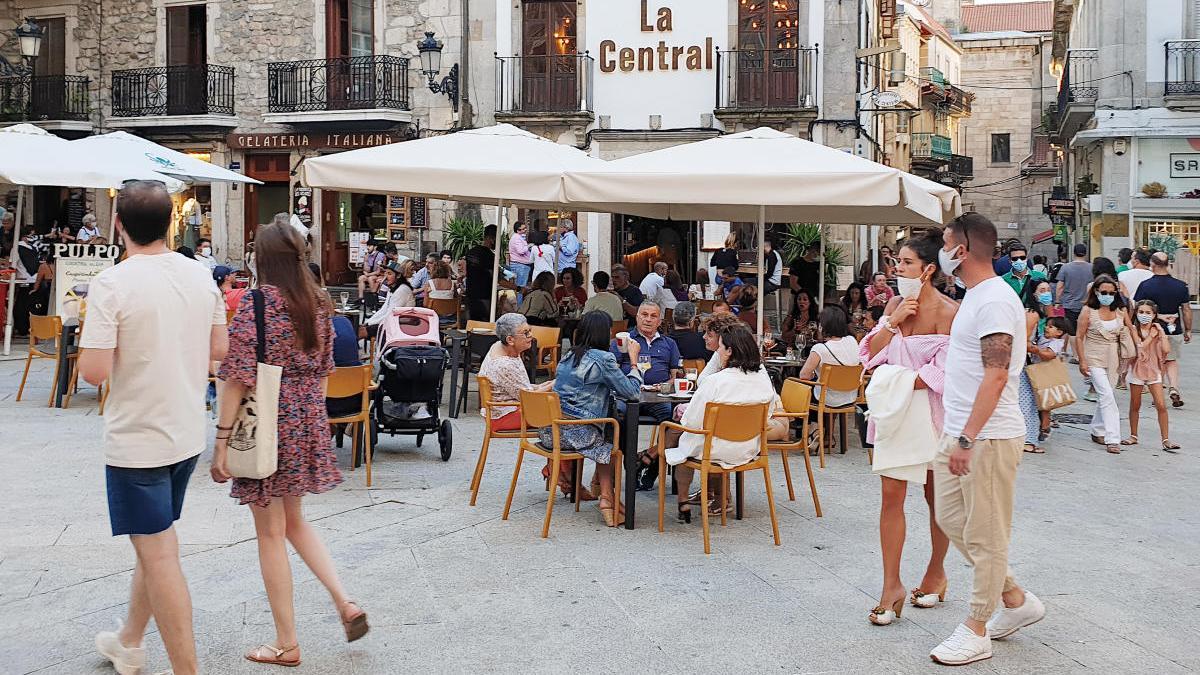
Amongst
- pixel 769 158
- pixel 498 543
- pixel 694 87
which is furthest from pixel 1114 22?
pixel 498 543

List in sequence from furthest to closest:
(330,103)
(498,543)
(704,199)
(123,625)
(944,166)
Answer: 1. (944,166)
2. (330,103)
3. (704,199)
4. (498,543)
5. (123,625)

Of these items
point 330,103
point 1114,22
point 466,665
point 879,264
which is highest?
point 1114,22

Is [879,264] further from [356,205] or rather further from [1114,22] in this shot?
[356,205]

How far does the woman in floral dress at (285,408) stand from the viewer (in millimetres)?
4422

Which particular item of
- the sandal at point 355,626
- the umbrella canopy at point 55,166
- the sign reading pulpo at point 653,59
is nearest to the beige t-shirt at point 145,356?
the sandal at point 355,626

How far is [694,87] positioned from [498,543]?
1592 centimetres

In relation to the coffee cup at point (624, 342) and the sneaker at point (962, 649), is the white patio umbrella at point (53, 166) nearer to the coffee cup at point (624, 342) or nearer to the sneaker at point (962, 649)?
the coffee cup at point (624, 342)

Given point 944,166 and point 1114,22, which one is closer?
point 1114,22

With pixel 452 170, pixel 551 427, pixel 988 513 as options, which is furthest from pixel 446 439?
pixel 988 513

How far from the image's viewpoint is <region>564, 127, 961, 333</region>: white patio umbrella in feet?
28.1

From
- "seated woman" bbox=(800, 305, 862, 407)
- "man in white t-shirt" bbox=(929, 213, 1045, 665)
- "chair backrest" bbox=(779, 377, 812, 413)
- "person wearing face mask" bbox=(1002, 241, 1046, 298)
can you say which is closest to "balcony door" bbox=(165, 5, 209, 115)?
"person wearing face mask" bbox=(1002, 241, 1046, 298)

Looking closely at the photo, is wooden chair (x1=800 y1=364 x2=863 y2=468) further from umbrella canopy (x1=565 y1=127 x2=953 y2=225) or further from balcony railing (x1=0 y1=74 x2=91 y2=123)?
balcony railing (x1=0 y1=74 x2=91 y2=123)

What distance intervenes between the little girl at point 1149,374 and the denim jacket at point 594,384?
5.60 m

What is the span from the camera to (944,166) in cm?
4200
